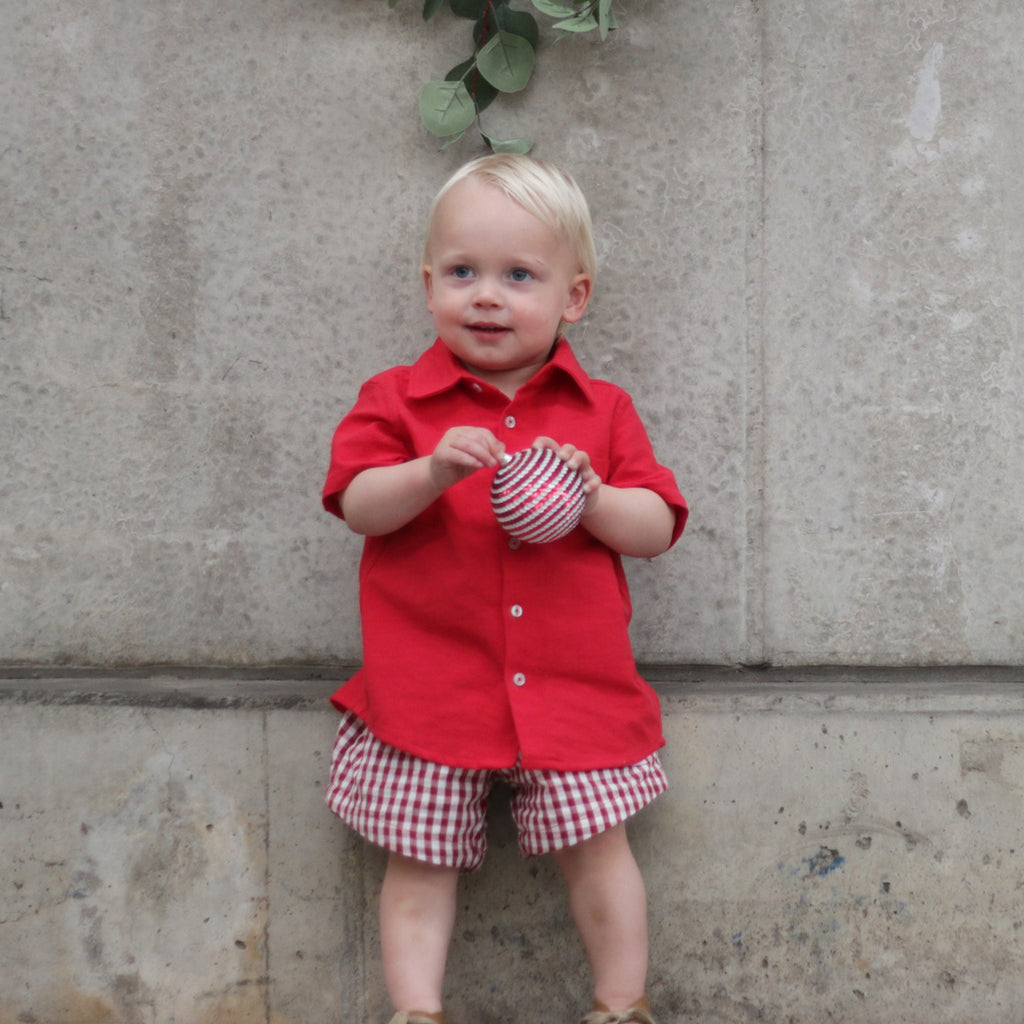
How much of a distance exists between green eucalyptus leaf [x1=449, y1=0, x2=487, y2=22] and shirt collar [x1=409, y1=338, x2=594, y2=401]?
0.65 m

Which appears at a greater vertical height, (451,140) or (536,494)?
(451,140)

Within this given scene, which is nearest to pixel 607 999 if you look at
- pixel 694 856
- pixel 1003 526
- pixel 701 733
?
pixel 694 856

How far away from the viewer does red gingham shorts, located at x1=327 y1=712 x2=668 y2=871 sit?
158 cm

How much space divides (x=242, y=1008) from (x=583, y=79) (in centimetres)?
173

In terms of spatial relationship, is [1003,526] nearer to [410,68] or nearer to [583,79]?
[583,79]

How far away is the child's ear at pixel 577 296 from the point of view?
1717 millimetres

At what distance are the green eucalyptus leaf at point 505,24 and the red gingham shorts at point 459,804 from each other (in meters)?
1.24

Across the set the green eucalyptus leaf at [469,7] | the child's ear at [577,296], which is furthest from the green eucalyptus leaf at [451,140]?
the child's ear at [577,296]

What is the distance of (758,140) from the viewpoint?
1.95m

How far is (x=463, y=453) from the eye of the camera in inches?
57.1

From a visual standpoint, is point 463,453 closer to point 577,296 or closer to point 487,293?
point 487,293

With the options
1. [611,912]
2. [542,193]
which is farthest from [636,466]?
[611,912]

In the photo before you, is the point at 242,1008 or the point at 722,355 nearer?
the point at 242,1008

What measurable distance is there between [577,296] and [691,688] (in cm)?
71
